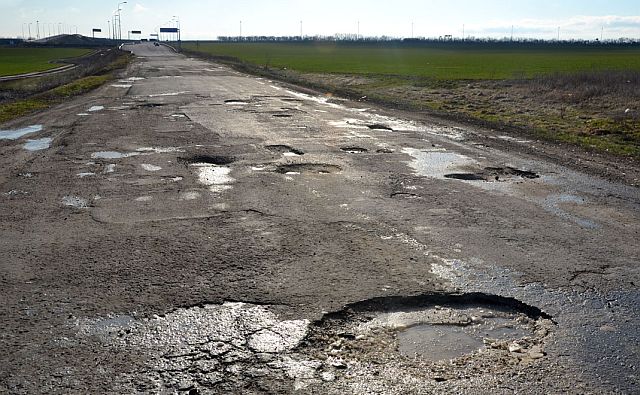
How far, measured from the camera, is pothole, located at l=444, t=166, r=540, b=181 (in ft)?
29.3

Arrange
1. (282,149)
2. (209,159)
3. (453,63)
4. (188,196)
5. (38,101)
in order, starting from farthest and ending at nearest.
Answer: (453,63) → (38,101) → (282,149) → (209,159) → (188,196)

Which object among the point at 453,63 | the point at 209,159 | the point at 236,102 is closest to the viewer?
the point at 209,159

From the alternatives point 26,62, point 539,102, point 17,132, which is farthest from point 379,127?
point 26,62

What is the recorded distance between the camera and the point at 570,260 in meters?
5.53

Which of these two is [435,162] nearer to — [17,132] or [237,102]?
[17,132]

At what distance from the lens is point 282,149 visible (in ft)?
36.0

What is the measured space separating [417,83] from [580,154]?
19.0 m

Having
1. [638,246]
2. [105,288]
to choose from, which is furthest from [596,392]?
[105,288]

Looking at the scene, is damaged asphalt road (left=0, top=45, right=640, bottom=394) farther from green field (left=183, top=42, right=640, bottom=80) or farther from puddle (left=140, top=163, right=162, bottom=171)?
green field (left=183, top=42, right=640, bottom=80)

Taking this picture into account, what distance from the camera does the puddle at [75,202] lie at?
7309 millimetres

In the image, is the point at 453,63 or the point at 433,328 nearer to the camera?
the point at 433,328

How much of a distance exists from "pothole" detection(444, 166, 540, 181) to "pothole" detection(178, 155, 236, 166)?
11.5ft

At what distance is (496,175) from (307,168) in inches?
113

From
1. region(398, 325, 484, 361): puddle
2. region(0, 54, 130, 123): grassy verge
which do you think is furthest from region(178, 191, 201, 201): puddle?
region(0, 54, 130, 123): grassy verge
